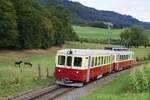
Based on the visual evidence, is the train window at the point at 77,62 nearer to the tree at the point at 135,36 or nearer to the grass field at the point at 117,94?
the grass field at the point at 117,94

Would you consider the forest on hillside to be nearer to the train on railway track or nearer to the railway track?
the train on railway track

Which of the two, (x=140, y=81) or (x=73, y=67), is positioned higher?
(x=140, y=81)

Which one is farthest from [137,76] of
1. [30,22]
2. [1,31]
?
[30,22]

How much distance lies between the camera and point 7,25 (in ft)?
252

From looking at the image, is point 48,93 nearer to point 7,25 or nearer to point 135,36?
point 7,25

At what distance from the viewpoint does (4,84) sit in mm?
28953

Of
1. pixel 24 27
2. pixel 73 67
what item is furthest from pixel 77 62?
pixel 24 27

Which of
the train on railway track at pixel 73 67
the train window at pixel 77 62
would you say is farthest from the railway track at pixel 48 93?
the train window at pixel 77 62

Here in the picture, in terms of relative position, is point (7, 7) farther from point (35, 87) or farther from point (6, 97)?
point (6, 97)

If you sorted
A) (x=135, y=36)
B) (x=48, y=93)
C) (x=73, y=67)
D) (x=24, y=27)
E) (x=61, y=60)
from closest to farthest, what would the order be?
1. (x=48, y=93)
2. (x=73, y=67)
3. (x=61, y=60)
4. (x=24, y=27)
5. (x=135, y=36)

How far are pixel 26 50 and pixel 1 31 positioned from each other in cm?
1176

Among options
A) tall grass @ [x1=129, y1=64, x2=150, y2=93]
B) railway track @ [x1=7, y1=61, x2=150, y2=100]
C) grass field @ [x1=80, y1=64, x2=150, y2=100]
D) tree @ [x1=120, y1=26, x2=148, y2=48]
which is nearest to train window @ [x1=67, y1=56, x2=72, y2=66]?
railway track @ [x1=7, y1=61, x2=150, y2=100]

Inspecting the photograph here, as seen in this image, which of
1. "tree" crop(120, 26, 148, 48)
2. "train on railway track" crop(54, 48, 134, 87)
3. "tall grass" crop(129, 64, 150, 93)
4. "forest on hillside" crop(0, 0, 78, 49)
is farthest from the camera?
"tree" crop(120, 26, 148, 48)

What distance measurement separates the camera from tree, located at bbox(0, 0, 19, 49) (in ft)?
248
